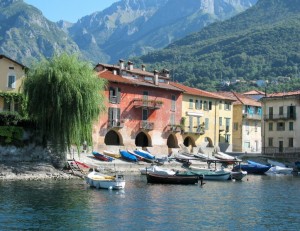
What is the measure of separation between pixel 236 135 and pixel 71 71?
54.4m

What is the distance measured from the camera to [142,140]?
83.1m

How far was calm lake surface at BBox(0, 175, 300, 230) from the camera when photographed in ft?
102

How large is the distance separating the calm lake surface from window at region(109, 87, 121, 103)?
2491cm

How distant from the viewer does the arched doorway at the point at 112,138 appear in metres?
78.4

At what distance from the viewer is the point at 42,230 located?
2866cm

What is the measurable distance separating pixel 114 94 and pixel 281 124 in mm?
33584

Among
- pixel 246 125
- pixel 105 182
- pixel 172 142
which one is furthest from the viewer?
pixel 246 125

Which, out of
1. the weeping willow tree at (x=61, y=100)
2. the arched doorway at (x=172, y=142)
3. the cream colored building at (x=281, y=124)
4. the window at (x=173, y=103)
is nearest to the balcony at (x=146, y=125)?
the window at (x=173, y=103)

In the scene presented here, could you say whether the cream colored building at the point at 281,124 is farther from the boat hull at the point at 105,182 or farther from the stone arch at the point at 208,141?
the boat hull at the point at 105,182

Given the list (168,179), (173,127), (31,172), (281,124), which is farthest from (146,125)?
(31,172)

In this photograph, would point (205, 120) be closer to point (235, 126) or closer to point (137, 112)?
point (235, 126)

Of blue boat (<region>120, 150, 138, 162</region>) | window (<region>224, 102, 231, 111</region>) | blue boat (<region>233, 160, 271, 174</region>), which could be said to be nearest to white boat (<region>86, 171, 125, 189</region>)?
blue boat (<region>120, 150, 138, 162</region>)

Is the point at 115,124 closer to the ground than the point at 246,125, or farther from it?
closer to the ground

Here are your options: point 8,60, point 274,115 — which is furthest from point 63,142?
point 274,115
